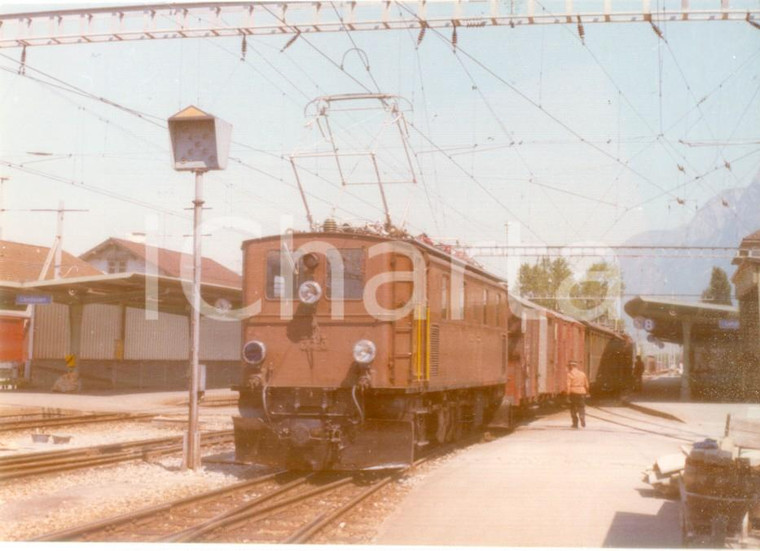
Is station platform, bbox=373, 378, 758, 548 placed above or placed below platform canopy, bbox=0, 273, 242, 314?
below

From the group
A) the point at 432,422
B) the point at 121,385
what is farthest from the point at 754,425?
the point at 121,385

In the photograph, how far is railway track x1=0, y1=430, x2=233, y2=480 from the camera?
12141 millimetres

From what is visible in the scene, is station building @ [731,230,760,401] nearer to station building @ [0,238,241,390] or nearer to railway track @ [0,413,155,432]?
station building @ [0,238,241,390]

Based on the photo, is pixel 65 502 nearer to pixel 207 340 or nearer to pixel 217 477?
pixel 217 477

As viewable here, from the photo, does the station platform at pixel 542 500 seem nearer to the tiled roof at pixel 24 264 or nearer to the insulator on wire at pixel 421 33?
the insulator on wire at pixel 421 33

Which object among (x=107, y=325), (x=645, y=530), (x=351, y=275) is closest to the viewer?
(x=645, y=530)

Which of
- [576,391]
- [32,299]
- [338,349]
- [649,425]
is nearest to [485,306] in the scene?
[576,391]

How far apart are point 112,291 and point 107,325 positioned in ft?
27.1

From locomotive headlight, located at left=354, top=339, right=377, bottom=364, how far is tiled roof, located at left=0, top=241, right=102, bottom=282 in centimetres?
2998

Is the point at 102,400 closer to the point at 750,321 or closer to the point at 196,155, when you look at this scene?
the point at 196,155

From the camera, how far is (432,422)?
14.1 meters

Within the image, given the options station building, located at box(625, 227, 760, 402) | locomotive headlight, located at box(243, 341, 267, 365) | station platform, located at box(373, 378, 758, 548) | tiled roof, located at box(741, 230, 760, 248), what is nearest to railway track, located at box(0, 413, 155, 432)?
locomotive headlight, located at box(243, 341, 267, 365)

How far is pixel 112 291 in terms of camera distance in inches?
1219

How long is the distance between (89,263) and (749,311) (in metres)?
38.4
